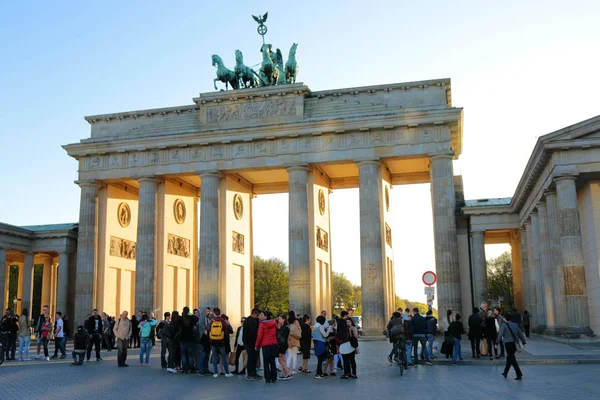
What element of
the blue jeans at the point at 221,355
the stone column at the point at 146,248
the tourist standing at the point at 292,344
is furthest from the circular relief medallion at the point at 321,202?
the blue jeans at the point at 221,355

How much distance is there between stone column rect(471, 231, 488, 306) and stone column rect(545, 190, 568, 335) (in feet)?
29.9

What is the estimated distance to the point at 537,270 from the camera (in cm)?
3584

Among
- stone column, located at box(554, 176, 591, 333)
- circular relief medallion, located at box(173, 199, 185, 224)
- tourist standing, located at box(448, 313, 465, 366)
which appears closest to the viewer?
tourist standing, located at box(448, 313, 465, 366)

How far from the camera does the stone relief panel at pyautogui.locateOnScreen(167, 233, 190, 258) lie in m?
44.2

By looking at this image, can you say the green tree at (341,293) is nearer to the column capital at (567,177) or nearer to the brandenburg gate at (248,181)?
the brandenburg gate at (248,181)

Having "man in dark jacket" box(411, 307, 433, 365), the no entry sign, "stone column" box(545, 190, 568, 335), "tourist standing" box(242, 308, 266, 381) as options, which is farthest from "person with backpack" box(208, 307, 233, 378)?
"stone column" box(545, 190, 568, 335)

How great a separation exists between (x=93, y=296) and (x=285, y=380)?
28327 mm

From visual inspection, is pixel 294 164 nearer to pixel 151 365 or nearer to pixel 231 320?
pixel 231 320

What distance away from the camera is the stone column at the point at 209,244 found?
131 feet

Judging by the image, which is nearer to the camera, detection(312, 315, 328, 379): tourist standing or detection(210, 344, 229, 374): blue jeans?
detection(312, 315, 328, 379): tourist standing

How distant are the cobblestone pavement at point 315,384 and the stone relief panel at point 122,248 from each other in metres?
24.8

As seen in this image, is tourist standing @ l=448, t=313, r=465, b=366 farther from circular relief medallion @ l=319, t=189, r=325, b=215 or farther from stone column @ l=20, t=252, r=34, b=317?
stone column @ l=20, t=252, r=34, b=317

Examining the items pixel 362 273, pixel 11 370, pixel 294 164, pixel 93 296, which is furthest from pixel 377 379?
pixel 93 296

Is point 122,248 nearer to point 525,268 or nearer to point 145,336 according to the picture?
point 145,336
